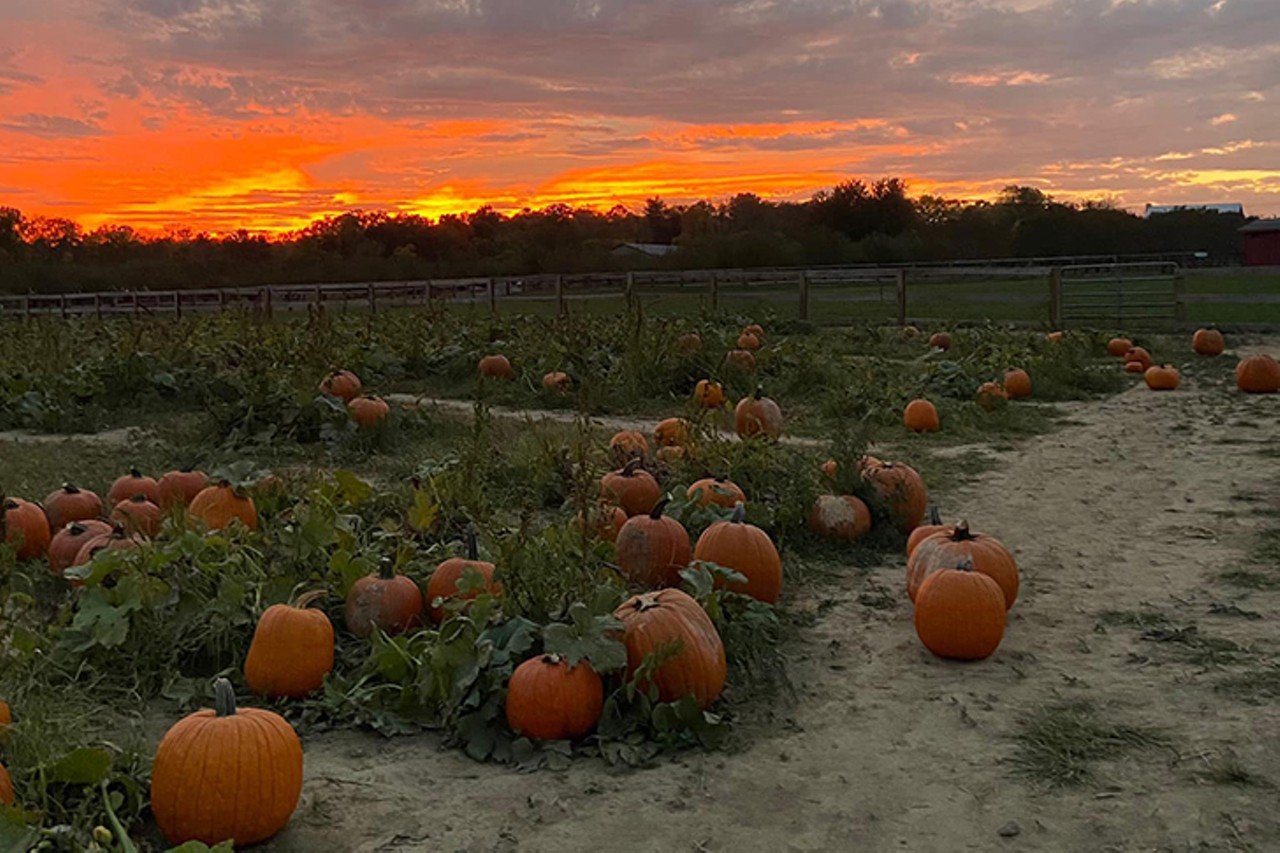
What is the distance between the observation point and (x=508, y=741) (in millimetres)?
3568

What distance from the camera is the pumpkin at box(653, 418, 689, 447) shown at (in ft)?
22.1

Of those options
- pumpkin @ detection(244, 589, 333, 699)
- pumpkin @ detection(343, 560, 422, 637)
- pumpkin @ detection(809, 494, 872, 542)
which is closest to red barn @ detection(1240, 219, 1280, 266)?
pumpkin @ detection(809, 494, 872, 542)

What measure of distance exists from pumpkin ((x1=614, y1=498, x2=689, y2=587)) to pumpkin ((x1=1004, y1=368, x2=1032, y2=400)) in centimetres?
780

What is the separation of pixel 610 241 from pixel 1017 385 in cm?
5049

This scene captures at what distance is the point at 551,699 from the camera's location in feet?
A: 11.6

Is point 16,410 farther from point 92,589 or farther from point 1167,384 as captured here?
point 1167,384

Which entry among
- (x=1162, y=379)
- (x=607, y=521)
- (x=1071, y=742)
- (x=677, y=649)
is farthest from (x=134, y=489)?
(x=1162, y=379)

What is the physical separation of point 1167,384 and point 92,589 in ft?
36.0

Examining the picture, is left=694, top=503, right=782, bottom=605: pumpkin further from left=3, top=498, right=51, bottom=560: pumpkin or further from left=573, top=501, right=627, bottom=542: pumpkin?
left=3, top=498, right=51, bottom=560: pumpkin

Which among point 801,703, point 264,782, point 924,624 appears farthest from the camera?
point 924,624

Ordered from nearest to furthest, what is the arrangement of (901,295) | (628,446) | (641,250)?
1. (628,446)
2. (901,295)
3. (641,250)

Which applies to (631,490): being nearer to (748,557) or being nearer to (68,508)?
(748,557)

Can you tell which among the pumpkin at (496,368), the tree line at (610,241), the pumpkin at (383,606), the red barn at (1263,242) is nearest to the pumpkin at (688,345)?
Answer: the pumpkin at (496,368)

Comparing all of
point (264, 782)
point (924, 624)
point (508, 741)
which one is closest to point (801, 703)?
point (924, 624)
